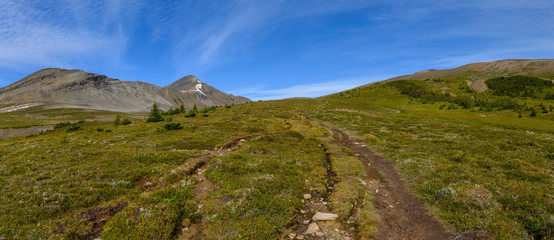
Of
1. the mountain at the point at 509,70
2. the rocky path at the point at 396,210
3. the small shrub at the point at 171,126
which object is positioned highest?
the mountain at the point at 509,70

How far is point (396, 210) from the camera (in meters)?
11.1

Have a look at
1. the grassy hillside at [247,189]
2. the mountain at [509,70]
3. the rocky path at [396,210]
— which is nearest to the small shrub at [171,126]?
the grassy hillside at [247,189]

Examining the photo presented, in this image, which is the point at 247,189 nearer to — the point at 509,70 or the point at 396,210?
the point at 396,210

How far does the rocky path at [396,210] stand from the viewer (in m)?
9.08

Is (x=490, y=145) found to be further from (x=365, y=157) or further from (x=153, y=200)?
(x=153, y=200)

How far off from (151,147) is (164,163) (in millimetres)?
7243

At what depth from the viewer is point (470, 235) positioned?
824cm

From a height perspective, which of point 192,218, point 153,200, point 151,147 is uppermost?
point 151,147

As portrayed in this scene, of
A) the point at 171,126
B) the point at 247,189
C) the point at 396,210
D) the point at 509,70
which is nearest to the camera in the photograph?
the point at 396,210

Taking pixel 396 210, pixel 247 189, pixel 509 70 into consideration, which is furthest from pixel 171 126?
pixel 509 70

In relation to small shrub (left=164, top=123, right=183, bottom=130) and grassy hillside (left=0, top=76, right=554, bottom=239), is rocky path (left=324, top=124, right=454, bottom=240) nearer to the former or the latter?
grassy hillside (left=0, top=76, right=554, bottom=239)

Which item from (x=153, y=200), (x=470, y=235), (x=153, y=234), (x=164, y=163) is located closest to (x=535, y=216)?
(x=470, y=235)

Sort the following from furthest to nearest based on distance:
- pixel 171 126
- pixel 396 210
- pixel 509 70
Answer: pixel 509 70
pixel 171 126
pixel 396 210

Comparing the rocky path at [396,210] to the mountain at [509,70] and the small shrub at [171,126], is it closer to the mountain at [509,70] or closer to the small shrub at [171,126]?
the small shrub at [171,126]
